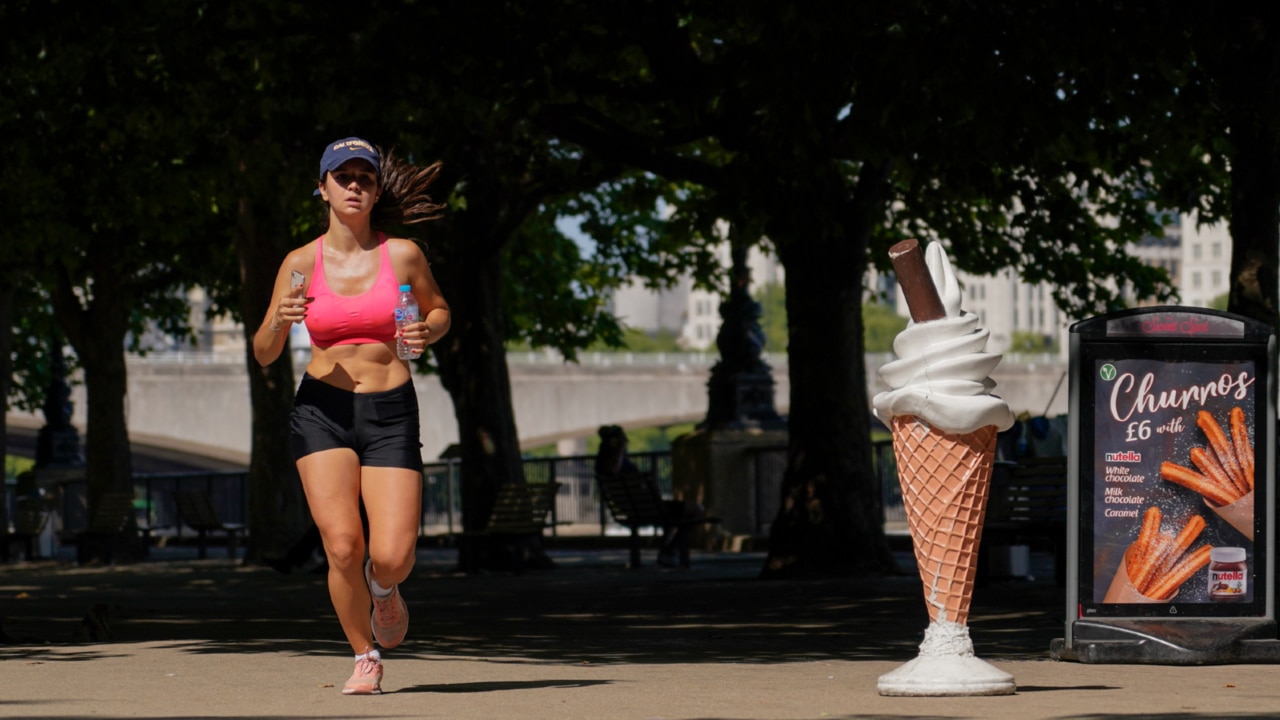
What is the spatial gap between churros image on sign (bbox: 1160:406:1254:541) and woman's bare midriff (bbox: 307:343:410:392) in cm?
325

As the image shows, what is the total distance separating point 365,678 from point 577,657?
2349 millimetres

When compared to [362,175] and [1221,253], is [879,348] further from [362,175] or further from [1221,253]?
[362,175]

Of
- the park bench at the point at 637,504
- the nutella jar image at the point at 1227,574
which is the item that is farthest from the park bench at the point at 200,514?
the nutella jar image at the point at 1227,574

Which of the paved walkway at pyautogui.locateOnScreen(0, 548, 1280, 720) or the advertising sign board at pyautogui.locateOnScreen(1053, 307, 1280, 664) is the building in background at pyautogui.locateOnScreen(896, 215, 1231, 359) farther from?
the advertising sign board at pyautogui.locateOnScreen(1053, 307, 1280, 664)

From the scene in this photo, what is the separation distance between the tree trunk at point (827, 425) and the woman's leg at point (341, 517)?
30.3ft

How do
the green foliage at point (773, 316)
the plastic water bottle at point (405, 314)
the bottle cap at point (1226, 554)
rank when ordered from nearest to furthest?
1. the plastic water bottle at point (405, 314)
2. the bottle cap at point (1226, 554)
3. the green foliage at point (773, 316)

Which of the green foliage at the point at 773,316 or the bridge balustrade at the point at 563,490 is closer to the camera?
A: the bridge balustrade at the point at 563,490

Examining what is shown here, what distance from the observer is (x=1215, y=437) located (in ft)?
28.2

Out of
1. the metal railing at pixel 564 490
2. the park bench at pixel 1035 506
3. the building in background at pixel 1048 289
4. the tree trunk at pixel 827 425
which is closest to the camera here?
the park bench at pixel 1035 506

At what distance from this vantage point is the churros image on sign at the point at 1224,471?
8.58m

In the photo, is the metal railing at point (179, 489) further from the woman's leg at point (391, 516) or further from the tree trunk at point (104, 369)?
the woman's leg at point (391, 516)

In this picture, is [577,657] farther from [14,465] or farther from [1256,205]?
[14,465]

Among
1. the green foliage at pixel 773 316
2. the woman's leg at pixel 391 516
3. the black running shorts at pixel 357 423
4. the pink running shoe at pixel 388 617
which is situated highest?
the green foliage at pixel 773 316

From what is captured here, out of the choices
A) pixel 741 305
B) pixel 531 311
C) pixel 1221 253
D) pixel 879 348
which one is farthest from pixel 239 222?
pixel 1221 253
